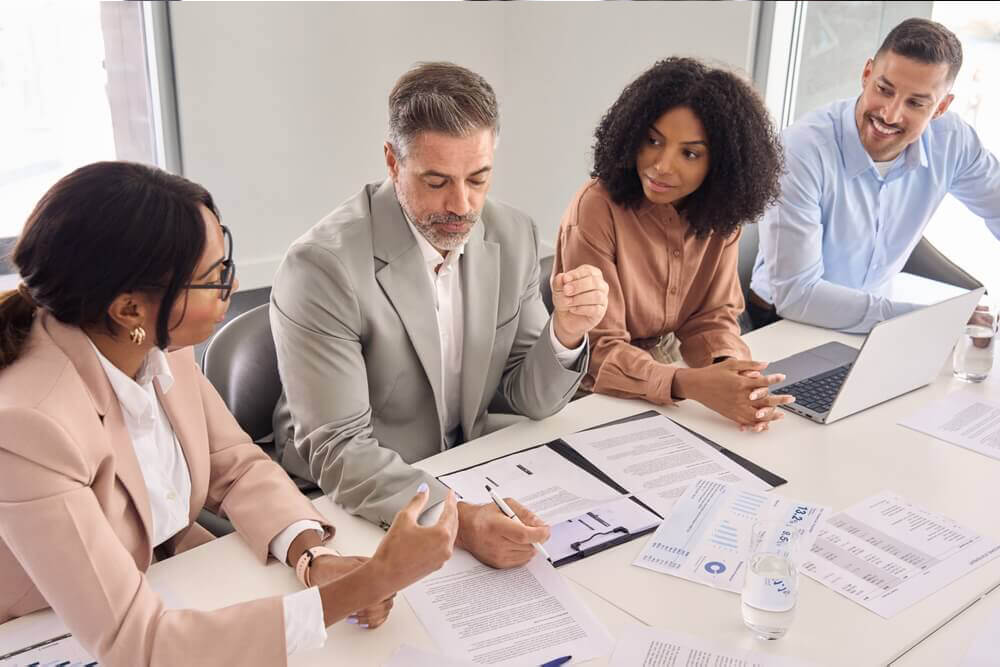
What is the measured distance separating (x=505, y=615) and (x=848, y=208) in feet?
6.09

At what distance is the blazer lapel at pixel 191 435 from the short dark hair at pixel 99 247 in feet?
0.66

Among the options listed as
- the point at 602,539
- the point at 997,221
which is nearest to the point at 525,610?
the point at 602,539

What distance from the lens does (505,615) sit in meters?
1.17

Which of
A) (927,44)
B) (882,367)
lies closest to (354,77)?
(927,44)

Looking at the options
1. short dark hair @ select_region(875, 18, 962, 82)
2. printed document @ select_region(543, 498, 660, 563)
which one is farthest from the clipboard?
short dark hair @ select_region(875, 18, 962, 82)

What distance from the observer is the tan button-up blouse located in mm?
2080

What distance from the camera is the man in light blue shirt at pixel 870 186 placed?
236 cm

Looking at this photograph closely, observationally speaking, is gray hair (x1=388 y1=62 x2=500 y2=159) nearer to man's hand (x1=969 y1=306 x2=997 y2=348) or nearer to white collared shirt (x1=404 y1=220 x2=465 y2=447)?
white collared shirt (x1=404 y1=220 x2=465 y2=447)

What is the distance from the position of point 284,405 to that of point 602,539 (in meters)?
0.74

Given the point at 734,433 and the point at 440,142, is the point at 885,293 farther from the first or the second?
the point at 440,142

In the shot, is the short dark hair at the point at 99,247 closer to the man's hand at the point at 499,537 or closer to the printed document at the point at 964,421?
the man's hand at the point at 499,537

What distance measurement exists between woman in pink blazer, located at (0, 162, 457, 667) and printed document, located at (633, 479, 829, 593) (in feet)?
1.23

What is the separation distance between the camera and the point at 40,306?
43.9 inches

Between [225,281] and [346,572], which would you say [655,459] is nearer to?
[346,572]
